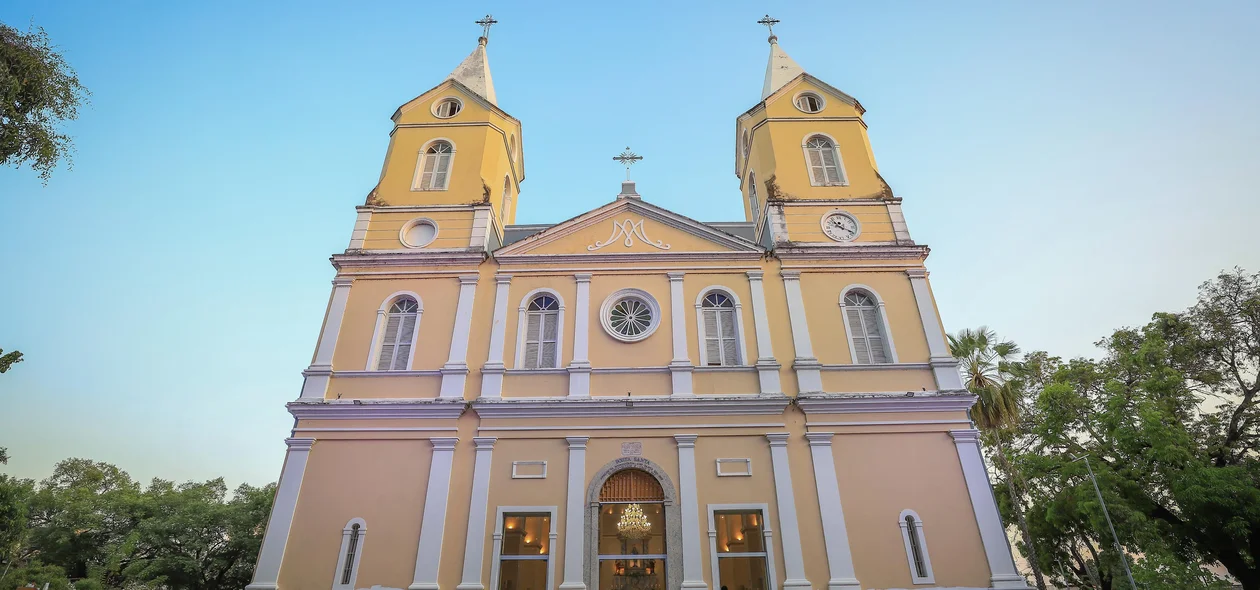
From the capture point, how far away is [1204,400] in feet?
57.3

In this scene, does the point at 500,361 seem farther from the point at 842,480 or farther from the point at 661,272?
the point at 842,480

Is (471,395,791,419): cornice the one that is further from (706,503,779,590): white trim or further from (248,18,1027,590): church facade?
(706,503,779,590): white trim

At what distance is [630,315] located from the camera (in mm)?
14961

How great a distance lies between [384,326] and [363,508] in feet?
14.3

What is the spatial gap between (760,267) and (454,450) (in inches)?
337

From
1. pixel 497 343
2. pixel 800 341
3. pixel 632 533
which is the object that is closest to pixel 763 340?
pixel 800 341

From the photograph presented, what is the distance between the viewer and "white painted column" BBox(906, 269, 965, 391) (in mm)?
13688

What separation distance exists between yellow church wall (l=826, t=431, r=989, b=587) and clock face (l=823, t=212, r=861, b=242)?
541cm

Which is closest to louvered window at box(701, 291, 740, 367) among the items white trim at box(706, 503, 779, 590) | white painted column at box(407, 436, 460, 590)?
white trim at box(706, 503, 779, 590)

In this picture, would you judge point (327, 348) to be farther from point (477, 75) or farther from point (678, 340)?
point (477, 75)

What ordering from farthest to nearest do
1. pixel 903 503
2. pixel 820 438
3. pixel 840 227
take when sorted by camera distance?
1. pixel 840 227
2. pixel 820 438
3. pixel 903 503

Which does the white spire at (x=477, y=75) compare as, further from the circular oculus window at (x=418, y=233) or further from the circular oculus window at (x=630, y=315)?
the circular oculus window at (x=630, y=315)

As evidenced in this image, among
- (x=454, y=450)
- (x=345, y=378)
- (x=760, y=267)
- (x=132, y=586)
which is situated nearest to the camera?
(x=454, y=450)

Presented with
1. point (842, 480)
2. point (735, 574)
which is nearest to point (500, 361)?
point (735, 574)
